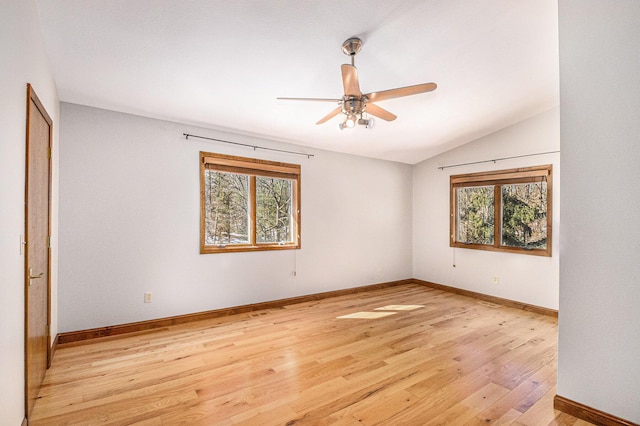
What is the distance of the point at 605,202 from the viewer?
1.98m

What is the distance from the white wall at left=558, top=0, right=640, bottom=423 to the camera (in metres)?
1.87

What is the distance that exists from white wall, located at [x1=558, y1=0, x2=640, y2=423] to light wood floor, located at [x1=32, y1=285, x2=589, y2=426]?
39cm

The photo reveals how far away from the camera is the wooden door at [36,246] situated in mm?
1870

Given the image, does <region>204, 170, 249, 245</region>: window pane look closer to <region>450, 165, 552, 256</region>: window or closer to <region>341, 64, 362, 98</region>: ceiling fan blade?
<region>341, 64, 362, 98</region>: ceiling fan blade

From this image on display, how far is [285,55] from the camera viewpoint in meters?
2.55

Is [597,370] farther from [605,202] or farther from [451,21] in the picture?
[451,21]

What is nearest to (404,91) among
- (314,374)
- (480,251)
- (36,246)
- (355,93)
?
(355,93)

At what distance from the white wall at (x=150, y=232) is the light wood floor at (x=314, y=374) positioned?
1.37 ft

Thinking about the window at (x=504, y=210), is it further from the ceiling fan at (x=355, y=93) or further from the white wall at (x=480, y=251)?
the ceiling fan at (x=355, y=93)

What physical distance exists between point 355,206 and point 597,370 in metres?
3.86

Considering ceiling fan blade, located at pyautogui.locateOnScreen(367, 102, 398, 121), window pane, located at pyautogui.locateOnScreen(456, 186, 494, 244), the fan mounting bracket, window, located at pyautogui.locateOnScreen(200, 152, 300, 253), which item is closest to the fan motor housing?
ceiling fan blade, located at pyautogui.locateOnScreen(367, 102, 398, 121)

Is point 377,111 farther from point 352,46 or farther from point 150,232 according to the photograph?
point 150,232

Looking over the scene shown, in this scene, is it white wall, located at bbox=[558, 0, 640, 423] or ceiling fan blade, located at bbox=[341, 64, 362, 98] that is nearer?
white wall, located at bbox=[558, 0, 640, 423]

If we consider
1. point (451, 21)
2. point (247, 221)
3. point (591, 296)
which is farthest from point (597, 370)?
point (247, 221)
